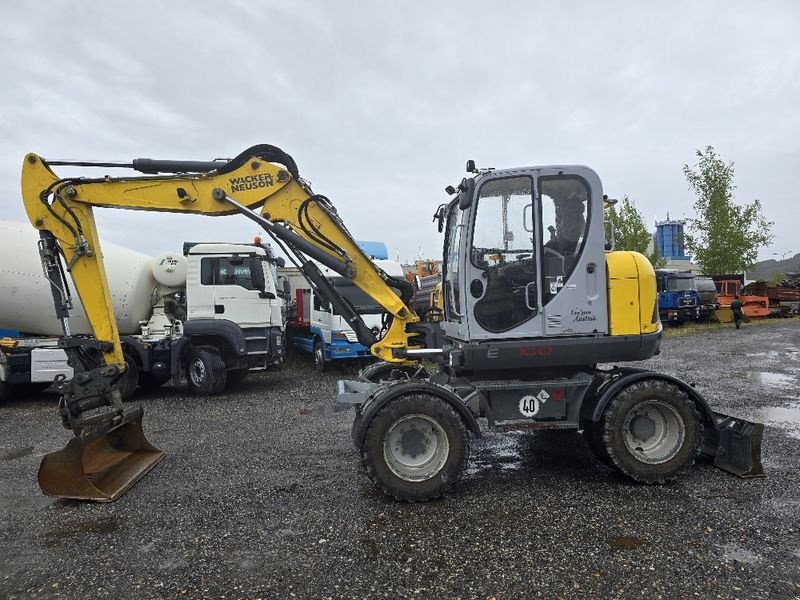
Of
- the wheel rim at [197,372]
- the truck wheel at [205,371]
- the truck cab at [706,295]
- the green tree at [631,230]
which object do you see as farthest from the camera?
the green tree at [631,230]

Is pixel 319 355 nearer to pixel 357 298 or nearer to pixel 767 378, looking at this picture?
pixel 357 298

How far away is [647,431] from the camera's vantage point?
525cm

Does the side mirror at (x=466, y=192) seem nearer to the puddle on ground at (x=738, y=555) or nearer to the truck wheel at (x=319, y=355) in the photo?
the puddle on ground at (x=738, y=555)

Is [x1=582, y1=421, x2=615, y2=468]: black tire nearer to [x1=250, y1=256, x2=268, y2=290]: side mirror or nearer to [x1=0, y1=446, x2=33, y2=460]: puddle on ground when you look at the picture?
[x1=0, y1=446, x2=33, y2=460]: puddle on ground

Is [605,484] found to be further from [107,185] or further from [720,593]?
[107,185]

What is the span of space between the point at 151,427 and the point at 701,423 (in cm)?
709

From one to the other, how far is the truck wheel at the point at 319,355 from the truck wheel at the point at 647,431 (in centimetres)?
910

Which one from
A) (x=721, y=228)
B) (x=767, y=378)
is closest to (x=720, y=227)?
(x=721, y=228)

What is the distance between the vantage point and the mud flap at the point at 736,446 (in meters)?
5.20

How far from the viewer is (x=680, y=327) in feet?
77.6

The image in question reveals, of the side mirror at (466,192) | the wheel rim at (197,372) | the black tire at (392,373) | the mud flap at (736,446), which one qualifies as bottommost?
the mud flap at (736,446)

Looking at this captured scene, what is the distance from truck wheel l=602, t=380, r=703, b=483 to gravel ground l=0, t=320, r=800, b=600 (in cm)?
21

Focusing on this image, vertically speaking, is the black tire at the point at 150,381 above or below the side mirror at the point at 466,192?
below

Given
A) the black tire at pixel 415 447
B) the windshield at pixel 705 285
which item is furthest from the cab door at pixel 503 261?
the windshield at pixel 705 285
